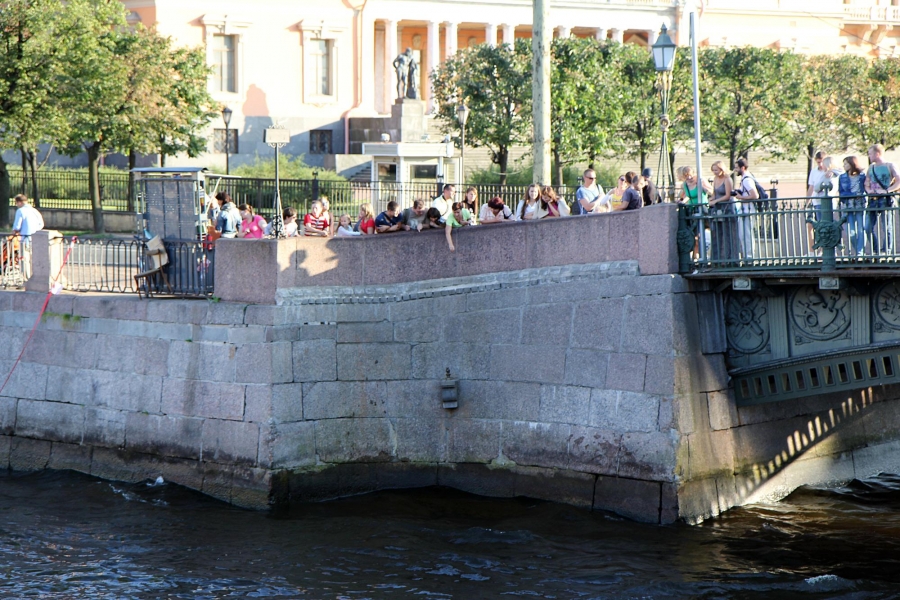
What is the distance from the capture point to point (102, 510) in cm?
1489

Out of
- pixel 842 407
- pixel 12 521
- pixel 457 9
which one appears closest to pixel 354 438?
pixel 12 521

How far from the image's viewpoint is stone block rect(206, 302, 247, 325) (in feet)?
49.0

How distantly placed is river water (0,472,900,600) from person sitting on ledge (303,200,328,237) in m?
3.67

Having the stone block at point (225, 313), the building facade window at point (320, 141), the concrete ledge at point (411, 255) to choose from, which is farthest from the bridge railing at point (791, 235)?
the building facade window at point (320, 141)

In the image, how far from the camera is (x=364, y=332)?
15.1 meters

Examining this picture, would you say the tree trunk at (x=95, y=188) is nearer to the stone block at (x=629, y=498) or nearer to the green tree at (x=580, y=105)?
the green tree at (x=580, y=105)

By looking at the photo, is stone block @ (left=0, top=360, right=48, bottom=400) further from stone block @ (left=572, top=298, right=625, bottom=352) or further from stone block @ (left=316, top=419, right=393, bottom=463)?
stone block @ (left=572, top=298, right=625, bottom=352)

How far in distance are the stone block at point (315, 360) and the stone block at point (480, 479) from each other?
1.70 m

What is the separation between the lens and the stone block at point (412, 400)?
49.6 ft

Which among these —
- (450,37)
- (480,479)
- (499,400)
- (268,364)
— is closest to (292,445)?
(268,364)

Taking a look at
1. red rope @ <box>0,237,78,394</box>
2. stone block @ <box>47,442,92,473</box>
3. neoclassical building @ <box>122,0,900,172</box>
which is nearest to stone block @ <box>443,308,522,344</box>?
stone block @ <box>47,442,92,473</box>

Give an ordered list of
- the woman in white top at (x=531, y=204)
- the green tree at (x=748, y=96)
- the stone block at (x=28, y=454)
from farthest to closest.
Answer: the green tree at (x=748, y=96) < the stone block at (x=28, y=454) < the woman in white top at (x=531, y=204)

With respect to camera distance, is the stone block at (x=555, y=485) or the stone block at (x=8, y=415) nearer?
the stone block at (x=555, y=485)

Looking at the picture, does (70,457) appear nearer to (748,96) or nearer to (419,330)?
(419,330)
